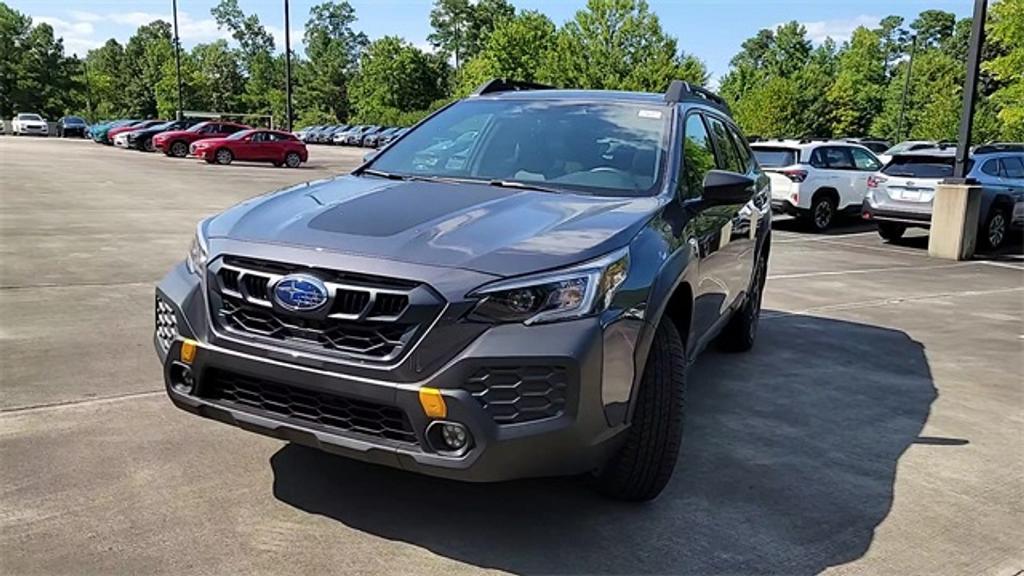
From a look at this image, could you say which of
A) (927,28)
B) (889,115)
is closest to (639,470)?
(889,115)

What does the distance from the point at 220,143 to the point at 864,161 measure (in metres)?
22.5

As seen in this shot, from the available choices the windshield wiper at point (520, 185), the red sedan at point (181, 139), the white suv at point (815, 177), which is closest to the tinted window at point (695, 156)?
the windshield wiper at point (520, 185)

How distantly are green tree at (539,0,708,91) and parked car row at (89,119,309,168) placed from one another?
16.4 meters

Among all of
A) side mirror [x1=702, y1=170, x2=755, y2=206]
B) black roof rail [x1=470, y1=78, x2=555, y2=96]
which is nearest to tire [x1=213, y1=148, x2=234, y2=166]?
black roof rail [x1=470, y1=78, x2=555, y2=96]

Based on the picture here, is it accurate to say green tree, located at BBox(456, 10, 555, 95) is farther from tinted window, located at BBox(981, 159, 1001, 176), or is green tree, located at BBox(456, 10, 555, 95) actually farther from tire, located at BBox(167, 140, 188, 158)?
tinted window, located at BBox(981, 159, 1001, 176)

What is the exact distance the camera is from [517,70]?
57.0m

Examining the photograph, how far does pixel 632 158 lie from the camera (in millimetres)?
4035

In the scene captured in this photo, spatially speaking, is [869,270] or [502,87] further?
[869,270]

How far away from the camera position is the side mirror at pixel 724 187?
3768 mm

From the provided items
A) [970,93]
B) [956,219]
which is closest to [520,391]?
[956,219]

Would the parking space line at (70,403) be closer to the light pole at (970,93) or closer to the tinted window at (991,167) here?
the light pole at (970,93)

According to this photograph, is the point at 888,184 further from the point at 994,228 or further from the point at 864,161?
the point at 864,161

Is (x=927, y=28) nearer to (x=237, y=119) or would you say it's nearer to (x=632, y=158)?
(x=237, y=119)

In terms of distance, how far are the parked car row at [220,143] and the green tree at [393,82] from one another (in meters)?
35.9
